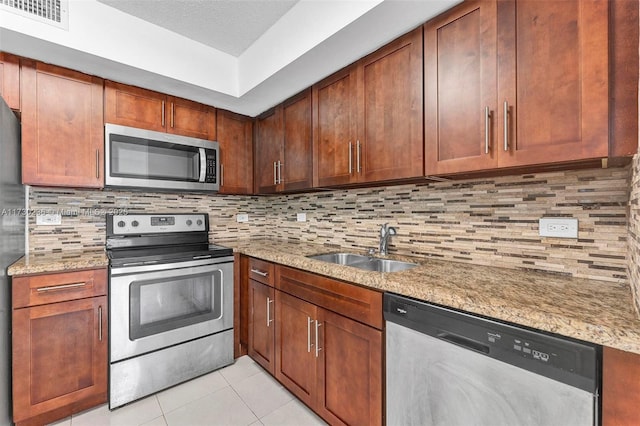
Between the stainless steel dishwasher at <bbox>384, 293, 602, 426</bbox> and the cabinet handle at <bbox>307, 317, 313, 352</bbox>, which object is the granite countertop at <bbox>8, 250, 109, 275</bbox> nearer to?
the cabinet handle at <bbox>307, 317, 313, 352</bbox>

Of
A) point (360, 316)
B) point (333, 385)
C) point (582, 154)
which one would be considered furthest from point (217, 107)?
point (582, 154)

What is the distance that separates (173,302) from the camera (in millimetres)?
2016

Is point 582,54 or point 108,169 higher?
point 582,54

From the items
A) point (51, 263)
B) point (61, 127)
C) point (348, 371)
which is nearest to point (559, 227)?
point (348, 371)

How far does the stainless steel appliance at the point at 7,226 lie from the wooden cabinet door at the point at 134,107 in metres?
0.52

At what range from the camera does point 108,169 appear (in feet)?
6.59

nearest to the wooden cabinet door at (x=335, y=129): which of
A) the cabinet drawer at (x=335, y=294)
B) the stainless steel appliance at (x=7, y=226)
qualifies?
the cabinet drawer at (x=335, y=294)

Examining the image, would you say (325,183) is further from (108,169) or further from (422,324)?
(108,169)

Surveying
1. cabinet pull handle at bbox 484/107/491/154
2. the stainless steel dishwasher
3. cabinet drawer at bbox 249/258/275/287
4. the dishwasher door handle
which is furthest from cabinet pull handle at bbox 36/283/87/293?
cabinet pull handle at bbox 484/107/491/154

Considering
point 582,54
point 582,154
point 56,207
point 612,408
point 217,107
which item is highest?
point 217,107

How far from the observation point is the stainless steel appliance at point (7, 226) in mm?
1458

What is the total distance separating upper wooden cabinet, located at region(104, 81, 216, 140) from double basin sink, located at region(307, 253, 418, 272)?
4.95 ft

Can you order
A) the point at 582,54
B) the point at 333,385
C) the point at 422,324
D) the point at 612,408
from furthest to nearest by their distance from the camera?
the point at 333,385
the point at 422,324
the point at 582,54
the point at 612,408

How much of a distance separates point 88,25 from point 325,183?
1.73 m
